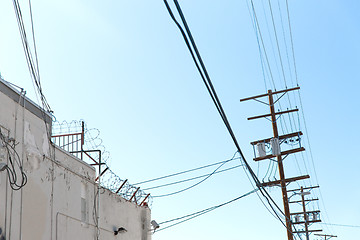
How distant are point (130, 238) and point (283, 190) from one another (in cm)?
846

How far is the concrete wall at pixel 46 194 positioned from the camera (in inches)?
506

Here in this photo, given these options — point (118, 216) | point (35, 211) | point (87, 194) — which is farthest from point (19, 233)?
point (118, 216)

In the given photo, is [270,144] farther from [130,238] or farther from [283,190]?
[130,238]

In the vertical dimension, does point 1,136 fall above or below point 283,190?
below

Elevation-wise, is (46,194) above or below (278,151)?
below

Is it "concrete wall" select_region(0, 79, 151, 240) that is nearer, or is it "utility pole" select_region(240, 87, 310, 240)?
"concrete wall" select_region(0, 79, 151, 240)

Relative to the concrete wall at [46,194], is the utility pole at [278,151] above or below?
above

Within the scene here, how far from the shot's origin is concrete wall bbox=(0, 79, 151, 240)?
12.9m

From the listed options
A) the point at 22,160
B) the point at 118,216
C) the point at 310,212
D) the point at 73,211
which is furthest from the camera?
the point at 310,212

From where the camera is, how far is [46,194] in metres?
14.5

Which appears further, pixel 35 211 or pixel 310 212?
pixel 310 212

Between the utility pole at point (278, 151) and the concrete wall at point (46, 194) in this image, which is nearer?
the concrete wall at point (46, 194)

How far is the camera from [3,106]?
42.1ft

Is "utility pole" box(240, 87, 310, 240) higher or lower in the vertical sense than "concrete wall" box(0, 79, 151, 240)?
higher
